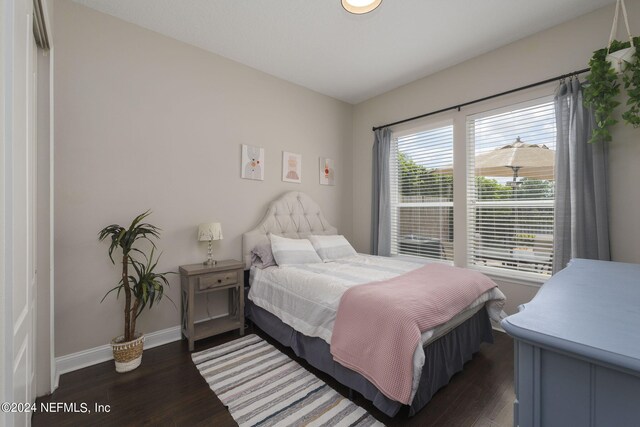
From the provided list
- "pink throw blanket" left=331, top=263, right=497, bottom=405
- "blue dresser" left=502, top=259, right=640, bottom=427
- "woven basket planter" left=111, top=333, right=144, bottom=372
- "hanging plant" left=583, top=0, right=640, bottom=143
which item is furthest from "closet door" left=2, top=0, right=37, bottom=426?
"hanging plant" left=583, top=0, right=640, bottom=143

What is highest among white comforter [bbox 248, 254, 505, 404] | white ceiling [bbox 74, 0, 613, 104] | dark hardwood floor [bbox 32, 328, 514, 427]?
white ceiling [bbox 74, 0, 613, 104]

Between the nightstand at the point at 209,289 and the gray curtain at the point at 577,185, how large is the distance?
2920 mm

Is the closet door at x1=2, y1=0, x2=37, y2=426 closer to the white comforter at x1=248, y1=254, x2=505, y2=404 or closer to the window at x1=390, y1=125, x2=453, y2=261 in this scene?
the white comforter at x1=248, y1=254, x2=505, y2=404

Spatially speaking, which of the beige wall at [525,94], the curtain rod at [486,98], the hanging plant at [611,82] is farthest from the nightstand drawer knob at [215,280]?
the hanging plant at [611,82]

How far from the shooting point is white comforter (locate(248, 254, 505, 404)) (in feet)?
6.24

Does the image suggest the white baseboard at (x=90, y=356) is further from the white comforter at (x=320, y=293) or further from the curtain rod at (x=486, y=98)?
the curtain rod at (x=486, y=98)

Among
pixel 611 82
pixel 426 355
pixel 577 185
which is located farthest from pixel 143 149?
pixel 611 82

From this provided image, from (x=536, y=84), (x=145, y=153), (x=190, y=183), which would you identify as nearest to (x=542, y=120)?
(x=536, y=84)

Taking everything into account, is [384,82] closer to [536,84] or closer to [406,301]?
[536,84]

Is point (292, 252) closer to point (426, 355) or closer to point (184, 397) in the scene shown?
point (184, 397)

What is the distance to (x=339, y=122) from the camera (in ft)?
13.5

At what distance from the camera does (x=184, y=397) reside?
69.4 inches

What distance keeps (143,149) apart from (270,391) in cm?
228

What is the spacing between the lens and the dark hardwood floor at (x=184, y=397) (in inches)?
61.9
